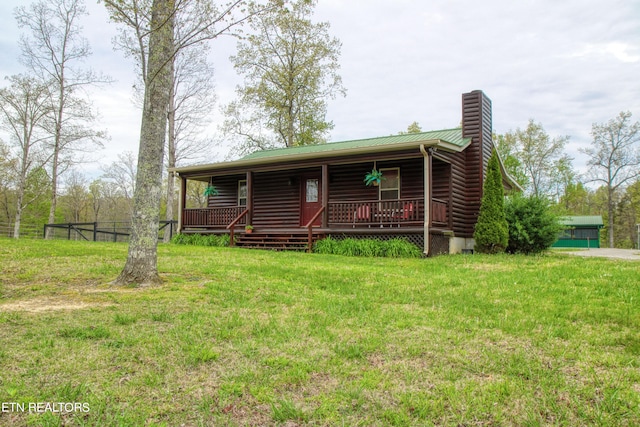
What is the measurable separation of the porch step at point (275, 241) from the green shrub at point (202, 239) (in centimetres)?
57

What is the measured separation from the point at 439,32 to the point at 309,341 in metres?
14.2

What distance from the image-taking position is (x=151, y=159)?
19.1 ft

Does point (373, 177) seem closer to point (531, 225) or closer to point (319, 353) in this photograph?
point (531, 225)

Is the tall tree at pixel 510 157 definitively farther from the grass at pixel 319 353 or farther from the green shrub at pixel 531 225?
the grass at pixel 319 353

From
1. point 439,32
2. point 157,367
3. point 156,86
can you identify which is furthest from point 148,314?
point 439,32

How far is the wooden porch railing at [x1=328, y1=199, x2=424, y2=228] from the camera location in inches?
482

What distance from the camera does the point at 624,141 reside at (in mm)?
34031

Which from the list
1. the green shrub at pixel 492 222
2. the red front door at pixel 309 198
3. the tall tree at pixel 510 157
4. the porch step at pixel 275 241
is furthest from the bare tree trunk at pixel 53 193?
the tall tree at pixel 510 157

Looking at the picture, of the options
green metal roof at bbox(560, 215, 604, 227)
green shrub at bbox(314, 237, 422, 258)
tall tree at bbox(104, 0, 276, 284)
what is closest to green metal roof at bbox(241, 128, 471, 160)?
green shrub at bbox(314, 237, 422, 258)

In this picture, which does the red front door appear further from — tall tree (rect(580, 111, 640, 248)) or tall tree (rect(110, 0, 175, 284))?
tall tree (rect(580, 111, 640, 248))

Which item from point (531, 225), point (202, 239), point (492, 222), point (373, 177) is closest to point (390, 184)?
point (373, 177)

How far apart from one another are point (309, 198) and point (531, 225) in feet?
24.3

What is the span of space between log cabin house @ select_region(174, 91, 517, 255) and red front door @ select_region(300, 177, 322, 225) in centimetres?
4

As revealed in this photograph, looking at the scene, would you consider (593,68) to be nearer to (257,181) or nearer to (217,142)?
(257,181)
